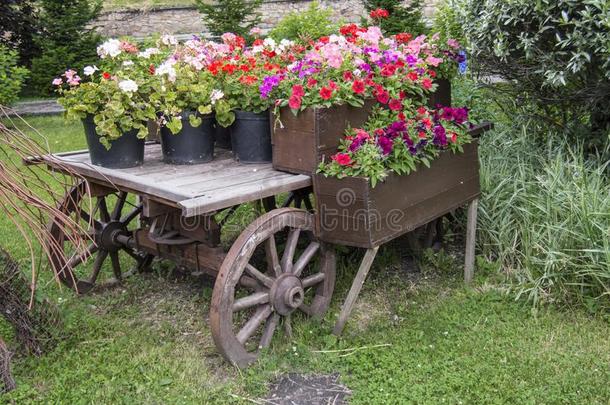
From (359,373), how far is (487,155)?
221 cm

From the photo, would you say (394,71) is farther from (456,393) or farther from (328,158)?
(456,393)

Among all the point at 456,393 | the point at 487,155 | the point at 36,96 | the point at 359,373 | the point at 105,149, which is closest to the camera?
the point at 456,393

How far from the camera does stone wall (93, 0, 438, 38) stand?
50.9 feet

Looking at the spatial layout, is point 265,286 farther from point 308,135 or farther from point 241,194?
point 308,135

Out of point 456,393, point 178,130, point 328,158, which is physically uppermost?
point 178,130

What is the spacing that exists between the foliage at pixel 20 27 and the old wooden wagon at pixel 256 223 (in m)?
10.1

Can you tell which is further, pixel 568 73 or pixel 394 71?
pixel 568 73

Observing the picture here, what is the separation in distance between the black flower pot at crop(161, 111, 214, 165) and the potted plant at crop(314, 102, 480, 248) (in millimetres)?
663

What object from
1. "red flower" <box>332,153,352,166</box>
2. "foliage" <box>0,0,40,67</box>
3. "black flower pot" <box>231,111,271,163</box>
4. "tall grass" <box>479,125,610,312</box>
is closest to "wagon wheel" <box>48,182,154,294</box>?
"black flower pot" <box>231,111,271,163</box>

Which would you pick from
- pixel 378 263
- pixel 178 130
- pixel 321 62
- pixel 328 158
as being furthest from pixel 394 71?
pixel 378 263

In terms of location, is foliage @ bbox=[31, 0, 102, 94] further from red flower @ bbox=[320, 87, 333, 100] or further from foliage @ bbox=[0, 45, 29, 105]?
red flower @ bbox=[320, 87, 333, 100]

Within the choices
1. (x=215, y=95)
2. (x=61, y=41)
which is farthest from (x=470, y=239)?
(x=61, y=41)

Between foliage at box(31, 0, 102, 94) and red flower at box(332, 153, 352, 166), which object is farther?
foliage at box(31, 0, 102, 94)

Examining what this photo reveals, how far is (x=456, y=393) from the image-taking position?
8.61ft
